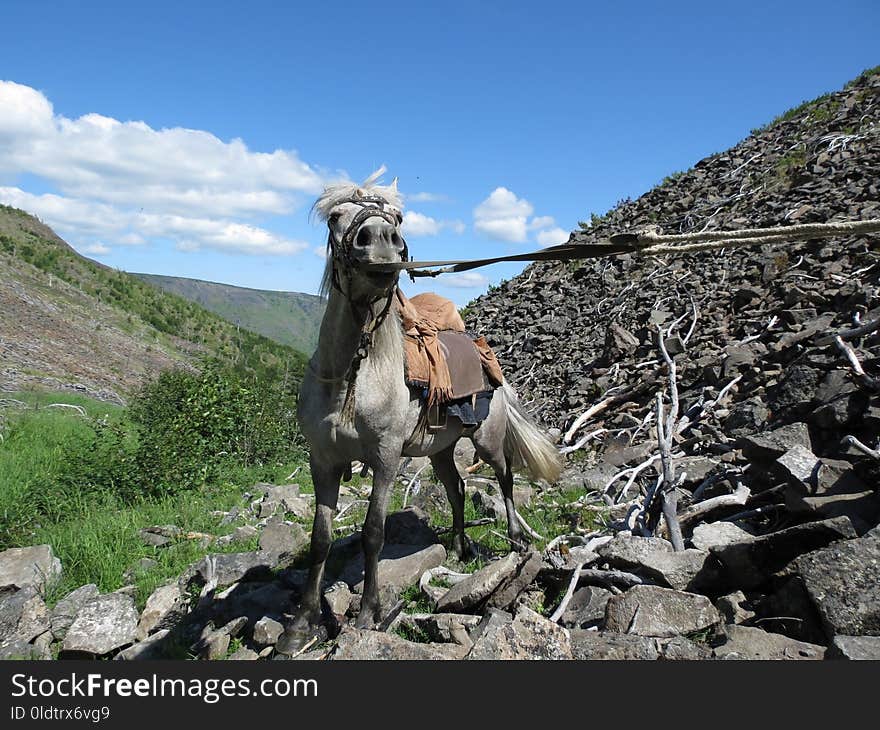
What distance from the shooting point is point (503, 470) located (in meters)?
5.88

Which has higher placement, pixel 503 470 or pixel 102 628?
pixel 503 470

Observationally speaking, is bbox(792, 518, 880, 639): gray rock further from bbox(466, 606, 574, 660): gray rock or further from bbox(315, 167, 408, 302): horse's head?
bbox(315, 167, 408, 302): horse's head

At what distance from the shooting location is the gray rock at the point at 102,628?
426cm

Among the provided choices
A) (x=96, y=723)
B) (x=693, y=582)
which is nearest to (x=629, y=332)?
(x=693, y=582)


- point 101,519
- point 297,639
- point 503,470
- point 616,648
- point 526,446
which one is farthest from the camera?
point 101,519

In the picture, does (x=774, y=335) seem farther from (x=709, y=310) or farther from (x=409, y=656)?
(x=409, y=656)

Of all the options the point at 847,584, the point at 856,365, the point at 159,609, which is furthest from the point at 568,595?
the point at 856,365

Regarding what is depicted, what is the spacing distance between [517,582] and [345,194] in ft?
9.51

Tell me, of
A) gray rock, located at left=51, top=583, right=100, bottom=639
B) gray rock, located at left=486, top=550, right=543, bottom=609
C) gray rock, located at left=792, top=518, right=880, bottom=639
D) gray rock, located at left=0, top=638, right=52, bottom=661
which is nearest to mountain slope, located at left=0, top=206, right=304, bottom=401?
gray rock, located at left=51, top=583, right=100, bottom=639

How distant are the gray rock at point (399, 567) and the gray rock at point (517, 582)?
2.92 ft

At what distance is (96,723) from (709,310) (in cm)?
1042

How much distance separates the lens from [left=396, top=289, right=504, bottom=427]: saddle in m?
4.34

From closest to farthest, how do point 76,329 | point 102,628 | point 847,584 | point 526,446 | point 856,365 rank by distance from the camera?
point 847,584 < point 102,628 < point 856,365 < point 526,446 < point 76,329

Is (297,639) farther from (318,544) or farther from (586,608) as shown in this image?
(586,608)
